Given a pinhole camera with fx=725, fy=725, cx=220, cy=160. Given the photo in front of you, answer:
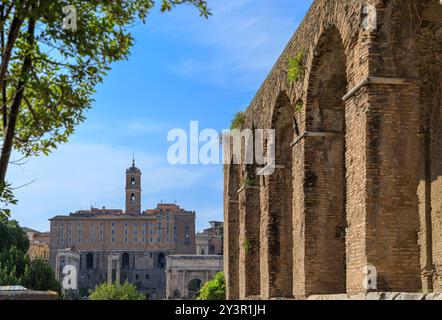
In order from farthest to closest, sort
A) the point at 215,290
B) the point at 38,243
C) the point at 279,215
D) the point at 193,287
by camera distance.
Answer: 1. the point at 38,243
2. the point at 193,287
3. the point at 215,290
4. the point at 279,215

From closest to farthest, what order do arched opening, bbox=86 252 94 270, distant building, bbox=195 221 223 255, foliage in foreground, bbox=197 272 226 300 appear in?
foliage in foreground, bbox=197 272 226 300
arched opening, bbox=86 252 94 270
distant building, bbox=195 221 223 255

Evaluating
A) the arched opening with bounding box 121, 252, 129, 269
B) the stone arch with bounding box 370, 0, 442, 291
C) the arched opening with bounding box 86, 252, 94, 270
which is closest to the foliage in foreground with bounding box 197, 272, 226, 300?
the stone arch with bounding box 370, 0, 442, 291

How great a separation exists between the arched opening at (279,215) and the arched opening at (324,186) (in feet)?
10.3

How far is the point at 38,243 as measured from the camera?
10381 centimetres

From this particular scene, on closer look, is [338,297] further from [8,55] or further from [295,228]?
[8,55]

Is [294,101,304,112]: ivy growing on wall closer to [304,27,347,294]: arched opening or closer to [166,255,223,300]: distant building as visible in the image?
[304,27,347,294]: arched opening

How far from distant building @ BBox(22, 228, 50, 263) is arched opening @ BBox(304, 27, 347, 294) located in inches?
3299

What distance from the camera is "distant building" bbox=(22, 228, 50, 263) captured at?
323 feet

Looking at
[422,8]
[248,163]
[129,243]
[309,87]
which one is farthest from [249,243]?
[129,243]

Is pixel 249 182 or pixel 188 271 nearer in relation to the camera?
pixel 249 182

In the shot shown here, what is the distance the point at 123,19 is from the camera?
266 inches

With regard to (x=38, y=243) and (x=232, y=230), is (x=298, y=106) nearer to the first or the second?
(x=232, y=230)

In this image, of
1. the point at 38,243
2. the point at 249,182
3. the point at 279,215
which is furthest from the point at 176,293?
the point at 279,215

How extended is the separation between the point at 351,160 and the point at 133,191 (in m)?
98.9
